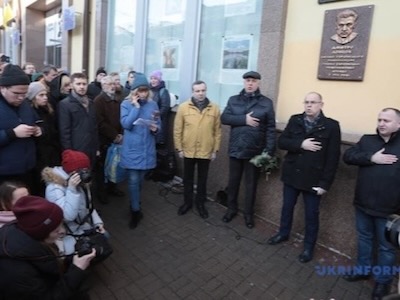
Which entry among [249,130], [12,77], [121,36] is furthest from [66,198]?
[121,36]

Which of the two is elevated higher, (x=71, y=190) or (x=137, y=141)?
(x=137, y=141)

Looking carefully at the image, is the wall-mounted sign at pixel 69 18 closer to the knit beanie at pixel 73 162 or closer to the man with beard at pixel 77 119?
the man with beard at pixel 77 119

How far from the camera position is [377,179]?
2.90 m

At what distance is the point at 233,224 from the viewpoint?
14.3ft

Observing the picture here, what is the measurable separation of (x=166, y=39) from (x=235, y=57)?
1974 mm

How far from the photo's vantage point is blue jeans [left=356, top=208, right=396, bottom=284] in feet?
9.64

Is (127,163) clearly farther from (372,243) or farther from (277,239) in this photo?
(372,243)

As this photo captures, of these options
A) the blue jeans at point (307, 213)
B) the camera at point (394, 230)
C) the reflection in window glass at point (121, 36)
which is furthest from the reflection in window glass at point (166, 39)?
the camera at point (394, 230)

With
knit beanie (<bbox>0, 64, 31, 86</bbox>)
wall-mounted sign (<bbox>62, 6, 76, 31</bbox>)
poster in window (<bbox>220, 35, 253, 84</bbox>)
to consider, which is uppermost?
wall-mounted sign (<bbox>62, 6, 76, 31</bbox>)

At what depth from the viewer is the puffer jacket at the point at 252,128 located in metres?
4.02

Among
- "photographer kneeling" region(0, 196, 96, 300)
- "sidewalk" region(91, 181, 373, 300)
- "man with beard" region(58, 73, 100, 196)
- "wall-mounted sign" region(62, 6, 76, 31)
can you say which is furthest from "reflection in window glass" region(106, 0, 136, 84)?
"photographer kneeling" region(0, 196, 96, 300)

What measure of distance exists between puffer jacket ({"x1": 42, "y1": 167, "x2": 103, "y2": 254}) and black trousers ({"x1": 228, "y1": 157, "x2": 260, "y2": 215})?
2055 mm

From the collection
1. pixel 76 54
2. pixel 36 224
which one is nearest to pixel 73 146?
pixel 36 224
